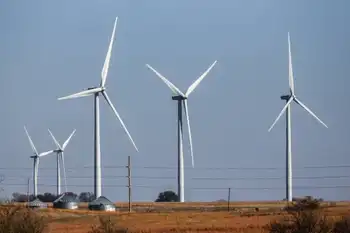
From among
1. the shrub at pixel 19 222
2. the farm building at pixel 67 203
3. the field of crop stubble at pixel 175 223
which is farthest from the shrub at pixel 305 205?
the farm building at pixel 67 203

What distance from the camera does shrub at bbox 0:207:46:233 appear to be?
5881 centimetres

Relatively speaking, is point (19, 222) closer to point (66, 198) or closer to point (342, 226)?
point (342, 226)

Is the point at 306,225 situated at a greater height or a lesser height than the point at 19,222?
lesser

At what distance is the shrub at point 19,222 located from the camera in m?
58.8

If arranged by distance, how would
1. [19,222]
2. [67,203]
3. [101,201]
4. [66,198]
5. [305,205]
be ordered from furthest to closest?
[66,198]
[67,203]
[101,201]
[305,205]
[19,222]

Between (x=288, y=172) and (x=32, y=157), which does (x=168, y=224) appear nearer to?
(x=288, y=172)

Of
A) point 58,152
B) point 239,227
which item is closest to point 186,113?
point 58,152

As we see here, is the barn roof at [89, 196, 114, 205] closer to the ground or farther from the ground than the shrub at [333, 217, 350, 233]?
farther from the ground

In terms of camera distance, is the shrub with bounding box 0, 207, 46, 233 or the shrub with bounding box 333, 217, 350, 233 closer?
the shrub with bounding box 0, 207, 46, 233

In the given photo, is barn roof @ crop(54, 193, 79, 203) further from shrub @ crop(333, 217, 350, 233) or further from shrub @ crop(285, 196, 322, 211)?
shrub @ crop(333, 217, 350, 233)

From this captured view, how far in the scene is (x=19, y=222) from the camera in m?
59.7

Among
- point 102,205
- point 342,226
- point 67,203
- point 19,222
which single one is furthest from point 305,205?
point 67,203

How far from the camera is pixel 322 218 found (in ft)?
194

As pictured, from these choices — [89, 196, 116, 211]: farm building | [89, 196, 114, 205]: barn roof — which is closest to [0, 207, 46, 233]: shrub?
[89, 196, 116, 211]: farm building
